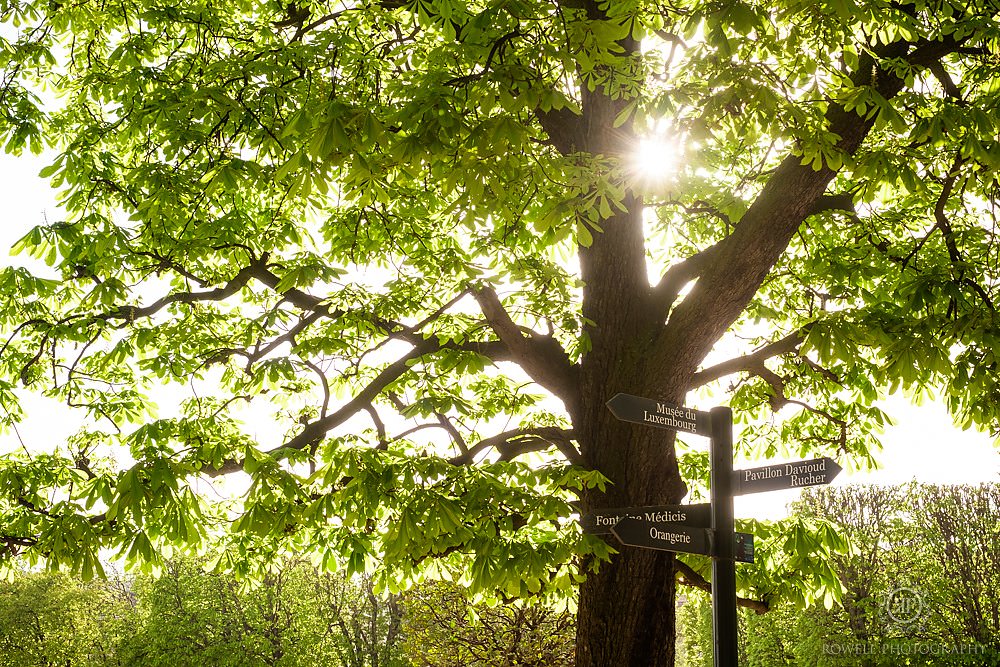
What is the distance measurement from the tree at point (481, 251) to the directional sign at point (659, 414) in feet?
2.85

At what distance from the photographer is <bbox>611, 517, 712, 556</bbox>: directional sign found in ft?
13.7

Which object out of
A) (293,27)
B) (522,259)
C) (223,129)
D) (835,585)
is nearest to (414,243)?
(522,259)

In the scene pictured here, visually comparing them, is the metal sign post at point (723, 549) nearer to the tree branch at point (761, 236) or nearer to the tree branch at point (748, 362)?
the tree branch at point (761, 236)

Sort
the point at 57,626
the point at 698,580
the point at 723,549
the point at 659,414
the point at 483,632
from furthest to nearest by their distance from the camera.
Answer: the point at 57,626 < the point at 483,632 < the point at 698,580 < the point at 659,414 < the point at 723,549

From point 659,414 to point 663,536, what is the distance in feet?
2.23

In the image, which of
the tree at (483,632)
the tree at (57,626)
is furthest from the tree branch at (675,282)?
the tree at (57,626)

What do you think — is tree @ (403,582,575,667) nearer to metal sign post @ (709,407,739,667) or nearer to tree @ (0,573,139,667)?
metal sign post @ (709,407,739,667)

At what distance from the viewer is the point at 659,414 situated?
4406 millimetres

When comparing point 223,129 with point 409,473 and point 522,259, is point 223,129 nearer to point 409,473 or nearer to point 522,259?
point 522,259

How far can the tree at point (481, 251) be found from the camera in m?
3.88

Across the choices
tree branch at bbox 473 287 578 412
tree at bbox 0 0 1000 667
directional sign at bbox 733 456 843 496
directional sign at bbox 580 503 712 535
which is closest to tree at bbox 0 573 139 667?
tree at bbox 0 0 1000 667

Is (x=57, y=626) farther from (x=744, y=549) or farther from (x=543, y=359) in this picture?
(x=744, y=549)

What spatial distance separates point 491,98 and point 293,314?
419 cm

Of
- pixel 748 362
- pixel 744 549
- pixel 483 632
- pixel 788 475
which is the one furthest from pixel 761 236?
pixel 483 632
